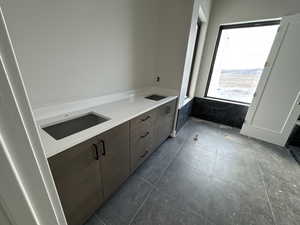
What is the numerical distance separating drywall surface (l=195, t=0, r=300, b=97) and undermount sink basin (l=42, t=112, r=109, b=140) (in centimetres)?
286

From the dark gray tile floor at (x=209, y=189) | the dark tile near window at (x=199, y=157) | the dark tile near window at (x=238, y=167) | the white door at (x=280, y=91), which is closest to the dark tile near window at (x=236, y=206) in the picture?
the dark gray tile floor at (x=209, y=189)

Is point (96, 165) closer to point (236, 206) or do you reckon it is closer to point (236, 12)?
point (236, 206)

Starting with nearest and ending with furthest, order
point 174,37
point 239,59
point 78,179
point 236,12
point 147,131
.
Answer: point 78,179 < point 147,131 < point 174,37 < point 236,12 < point 239,59

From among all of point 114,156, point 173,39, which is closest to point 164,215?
point 114,156

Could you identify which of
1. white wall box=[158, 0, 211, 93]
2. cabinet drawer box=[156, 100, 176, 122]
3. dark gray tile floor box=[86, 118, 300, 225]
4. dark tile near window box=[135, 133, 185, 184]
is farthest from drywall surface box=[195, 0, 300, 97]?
dark gray tile floor box=[86, 118, 300, 225]

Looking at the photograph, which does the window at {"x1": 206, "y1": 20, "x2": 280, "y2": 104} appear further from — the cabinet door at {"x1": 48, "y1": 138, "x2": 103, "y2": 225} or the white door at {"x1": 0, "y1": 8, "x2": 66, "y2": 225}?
the white door at {"x1": 0, "y1": 8, "x2": 66, "y2": 225}

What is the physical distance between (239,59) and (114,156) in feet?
11.0

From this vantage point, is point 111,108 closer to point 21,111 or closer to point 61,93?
point 61,93

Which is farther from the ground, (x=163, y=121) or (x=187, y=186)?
(x=163, y=121)

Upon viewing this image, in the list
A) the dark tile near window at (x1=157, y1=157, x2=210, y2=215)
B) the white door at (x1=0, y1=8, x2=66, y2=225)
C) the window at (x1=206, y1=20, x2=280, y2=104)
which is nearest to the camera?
the white door at (x1=0, y1=8, x2=66, y2=225)

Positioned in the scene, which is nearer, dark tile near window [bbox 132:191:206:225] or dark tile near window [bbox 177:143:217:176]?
dark tile near window [bbox 132:191:206:225]

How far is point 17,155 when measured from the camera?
31 centimetres

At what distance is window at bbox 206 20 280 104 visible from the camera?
253 cm

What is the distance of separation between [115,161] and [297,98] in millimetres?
3159
